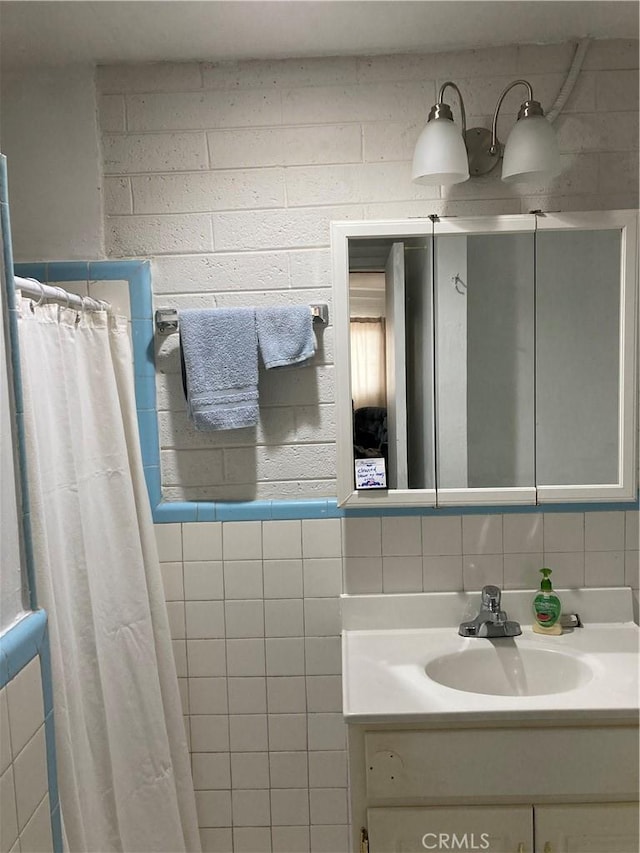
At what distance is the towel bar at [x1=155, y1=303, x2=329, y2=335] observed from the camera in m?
1.84

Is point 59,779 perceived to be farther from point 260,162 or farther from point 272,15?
point 272,15

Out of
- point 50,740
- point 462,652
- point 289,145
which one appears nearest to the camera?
point 50,740

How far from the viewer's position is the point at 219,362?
1.81 metres

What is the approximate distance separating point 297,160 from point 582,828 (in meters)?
1.73

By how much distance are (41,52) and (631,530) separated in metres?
2.00

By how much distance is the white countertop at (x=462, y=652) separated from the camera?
1.44m

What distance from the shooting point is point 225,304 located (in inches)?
74.1

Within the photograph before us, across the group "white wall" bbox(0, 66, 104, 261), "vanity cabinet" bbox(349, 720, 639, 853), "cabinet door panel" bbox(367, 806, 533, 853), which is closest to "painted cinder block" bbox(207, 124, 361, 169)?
"white wall" bbox(0, 66, 104, 261)

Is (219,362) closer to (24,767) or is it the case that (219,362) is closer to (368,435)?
(368,435)

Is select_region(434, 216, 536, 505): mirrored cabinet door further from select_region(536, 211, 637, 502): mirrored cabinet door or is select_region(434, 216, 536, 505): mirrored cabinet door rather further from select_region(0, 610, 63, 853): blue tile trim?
select_region(0, 610, 63, 853): blue tile trim

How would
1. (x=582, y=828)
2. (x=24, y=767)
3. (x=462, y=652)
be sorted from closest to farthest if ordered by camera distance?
(x=24, y=767) < (x=582, y=828) < (x=462, y=652)

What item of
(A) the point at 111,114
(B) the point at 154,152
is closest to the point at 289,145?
(B) the point at 154,152

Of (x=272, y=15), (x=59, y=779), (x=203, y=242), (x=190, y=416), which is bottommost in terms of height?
(x=59, y=779)

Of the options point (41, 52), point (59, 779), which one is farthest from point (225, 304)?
point (59, 779)
